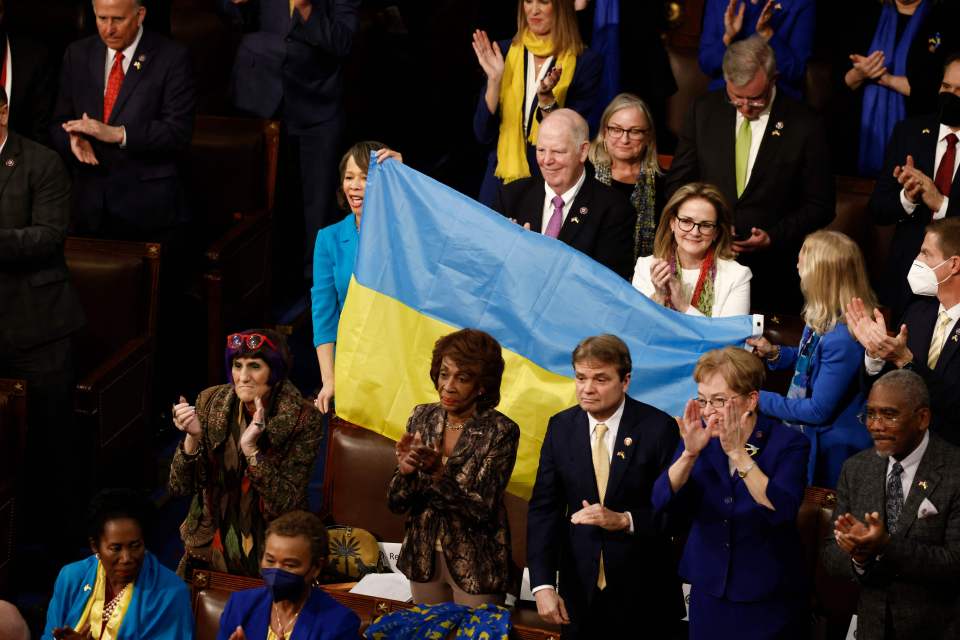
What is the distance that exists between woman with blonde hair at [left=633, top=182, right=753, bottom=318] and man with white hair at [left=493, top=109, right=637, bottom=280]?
303 millimetres

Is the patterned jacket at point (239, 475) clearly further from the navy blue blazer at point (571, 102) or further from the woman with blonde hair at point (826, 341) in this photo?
the navy blue blazer at point (571, 102)

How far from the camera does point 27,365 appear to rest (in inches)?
243

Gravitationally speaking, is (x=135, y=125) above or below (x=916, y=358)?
above

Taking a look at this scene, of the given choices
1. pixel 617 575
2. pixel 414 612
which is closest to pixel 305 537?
pixel 414 612

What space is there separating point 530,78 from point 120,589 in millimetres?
2963

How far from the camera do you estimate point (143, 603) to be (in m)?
4.58

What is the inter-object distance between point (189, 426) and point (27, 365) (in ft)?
5.38

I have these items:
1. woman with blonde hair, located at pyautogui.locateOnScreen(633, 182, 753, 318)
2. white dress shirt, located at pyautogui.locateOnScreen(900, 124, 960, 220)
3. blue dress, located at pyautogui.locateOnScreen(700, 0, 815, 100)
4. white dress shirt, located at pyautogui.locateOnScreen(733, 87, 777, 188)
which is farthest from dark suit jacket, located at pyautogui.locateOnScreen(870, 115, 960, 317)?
woman with blonde hair, located at pyautogui.locateOnScreen(633, 182, 753, 318)

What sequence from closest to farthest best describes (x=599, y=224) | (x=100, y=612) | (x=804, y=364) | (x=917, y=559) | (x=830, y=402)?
(x=917, y=559)
(x=100, y=612)
(x=830, y=402)
(x=804, y=364)
(x=599, y=224)

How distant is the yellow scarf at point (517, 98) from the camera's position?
21.6 ft

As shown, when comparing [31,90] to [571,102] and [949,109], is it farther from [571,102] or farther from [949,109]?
[949,109]

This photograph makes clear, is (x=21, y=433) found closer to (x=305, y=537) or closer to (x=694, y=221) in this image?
(x=305, y=537)

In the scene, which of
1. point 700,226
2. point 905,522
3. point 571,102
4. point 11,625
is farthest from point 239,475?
point 571,102

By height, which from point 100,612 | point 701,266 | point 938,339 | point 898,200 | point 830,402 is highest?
point 898,200
